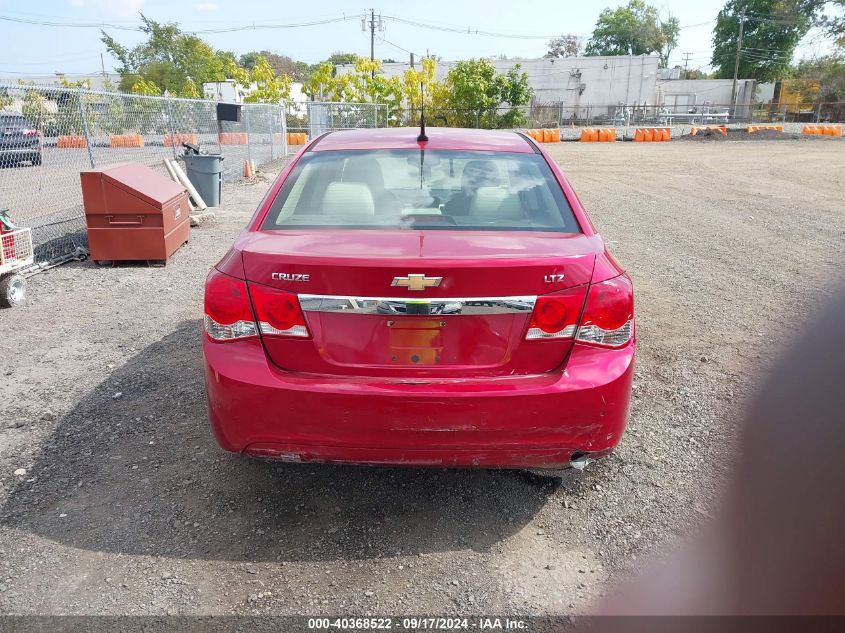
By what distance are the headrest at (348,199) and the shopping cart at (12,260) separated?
4.13 m

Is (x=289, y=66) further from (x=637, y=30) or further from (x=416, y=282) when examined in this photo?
(x=416, y=282)

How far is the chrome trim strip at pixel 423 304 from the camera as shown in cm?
254

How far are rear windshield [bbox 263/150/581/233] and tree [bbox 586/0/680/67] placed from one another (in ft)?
324

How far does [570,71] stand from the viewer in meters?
61.7

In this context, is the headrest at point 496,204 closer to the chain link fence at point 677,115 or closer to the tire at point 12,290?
the tire at point 12,290

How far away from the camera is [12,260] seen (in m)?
6.07

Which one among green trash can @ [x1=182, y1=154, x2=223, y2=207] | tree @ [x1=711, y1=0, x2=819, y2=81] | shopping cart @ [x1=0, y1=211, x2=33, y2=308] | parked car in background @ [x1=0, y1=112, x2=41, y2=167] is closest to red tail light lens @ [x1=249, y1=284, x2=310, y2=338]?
shopping cart @ [x1=0, y1=211, x2=33, y2=308]

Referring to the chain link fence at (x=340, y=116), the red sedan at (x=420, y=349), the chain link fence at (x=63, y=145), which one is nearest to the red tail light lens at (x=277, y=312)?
the red sedan at (x=420, y=349)

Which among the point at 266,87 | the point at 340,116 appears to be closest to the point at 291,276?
the point at 340,116

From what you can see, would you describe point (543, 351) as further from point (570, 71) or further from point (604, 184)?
point (570, 71)

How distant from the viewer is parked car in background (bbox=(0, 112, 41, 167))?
7434 millimetres

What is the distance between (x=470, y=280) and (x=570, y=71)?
65.0 metres

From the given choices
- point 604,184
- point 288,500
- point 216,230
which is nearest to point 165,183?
point 216,230

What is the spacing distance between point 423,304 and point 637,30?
336ft
